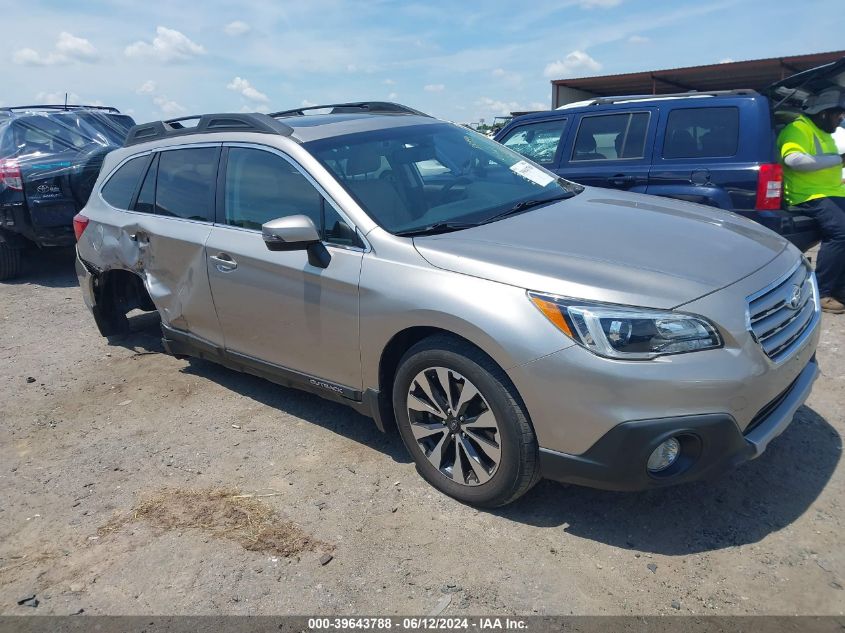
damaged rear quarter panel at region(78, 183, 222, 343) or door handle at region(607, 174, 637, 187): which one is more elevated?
door handle at region(607, 174, 637, 187)

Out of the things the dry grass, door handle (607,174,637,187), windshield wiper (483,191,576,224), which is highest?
door handle (607,174,637,187)

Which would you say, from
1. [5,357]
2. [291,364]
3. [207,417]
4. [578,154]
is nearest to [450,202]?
[291,364]

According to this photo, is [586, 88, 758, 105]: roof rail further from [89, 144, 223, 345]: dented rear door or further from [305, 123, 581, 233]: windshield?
[89, 144, 223, 345]: dented rear door

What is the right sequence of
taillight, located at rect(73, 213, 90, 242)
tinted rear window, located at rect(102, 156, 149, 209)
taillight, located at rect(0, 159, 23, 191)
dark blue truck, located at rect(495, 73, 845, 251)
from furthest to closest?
taillight, located at rect(0, 159, 23, 191) < dark blue truck, located at rect(495, 73, 845, 251) < taillight, located at rect(73, 213, 90, 242) < tinted rear window, located at rect(102, 156, 149, 209)

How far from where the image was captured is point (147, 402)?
468cm

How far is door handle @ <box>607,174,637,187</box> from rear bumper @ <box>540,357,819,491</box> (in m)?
3.75

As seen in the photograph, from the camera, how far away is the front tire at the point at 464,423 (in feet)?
9.16

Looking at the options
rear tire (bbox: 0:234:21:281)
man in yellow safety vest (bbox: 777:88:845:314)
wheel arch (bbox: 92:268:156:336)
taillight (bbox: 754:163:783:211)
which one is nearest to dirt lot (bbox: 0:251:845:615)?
wheel arch (bbox: 92:268:156:336)

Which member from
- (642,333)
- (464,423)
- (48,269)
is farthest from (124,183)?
(48,269)

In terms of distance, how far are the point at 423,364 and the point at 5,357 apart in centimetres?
453

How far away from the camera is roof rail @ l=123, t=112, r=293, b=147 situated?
3.88m

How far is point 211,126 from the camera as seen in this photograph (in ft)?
14.0

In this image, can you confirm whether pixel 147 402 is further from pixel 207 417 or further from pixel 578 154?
pixel 578 154

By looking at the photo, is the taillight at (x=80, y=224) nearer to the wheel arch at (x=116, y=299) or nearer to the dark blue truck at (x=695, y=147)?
the wheel arch at (x=116, y=299)
